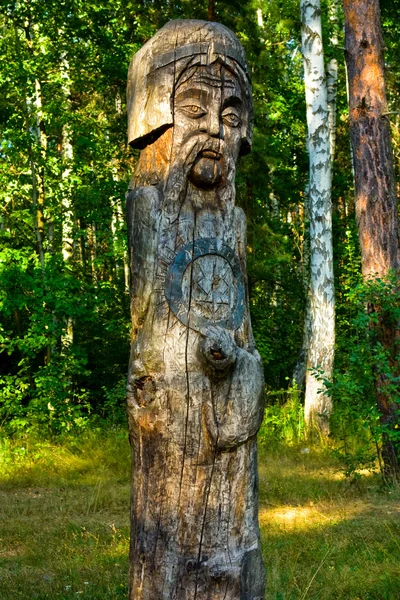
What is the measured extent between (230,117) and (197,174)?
0.38m

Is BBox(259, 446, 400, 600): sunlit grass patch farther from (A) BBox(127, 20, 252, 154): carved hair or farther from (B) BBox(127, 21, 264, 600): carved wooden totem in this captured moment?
(A) BBox(127, 20, 252, 154): carved hair

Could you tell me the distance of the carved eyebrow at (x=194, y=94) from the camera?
3748 mm

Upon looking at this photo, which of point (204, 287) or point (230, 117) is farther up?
point (230, 117)

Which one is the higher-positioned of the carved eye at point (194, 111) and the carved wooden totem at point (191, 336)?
the carved eye at point (194, 111)

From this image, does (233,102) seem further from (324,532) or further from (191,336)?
(324,532)

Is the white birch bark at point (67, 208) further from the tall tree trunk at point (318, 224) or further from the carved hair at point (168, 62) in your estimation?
the carved hair at point (168, 62)

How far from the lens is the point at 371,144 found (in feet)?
27.9

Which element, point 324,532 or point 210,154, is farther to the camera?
point 324,532

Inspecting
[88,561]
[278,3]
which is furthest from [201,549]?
[278,3]

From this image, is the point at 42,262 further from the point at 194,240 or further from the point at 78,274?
the point at 194,240

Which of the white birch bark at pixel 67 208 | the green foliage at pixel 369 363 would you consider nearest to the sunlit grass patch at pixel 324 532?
the green foliage at pixel 369 363

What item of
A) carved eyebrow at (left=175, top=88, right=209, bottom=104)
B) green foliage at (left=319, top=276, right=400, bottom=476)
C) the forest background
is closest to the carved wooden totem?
carved eyebrow at (left=175, top=88, right=209, bottom=104)

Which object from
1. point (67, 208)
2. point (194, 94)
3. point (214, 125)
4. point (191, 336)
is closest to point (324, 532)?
point (191, 336)

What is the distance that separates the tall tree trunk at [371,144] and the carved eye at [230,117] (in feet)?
15.4
